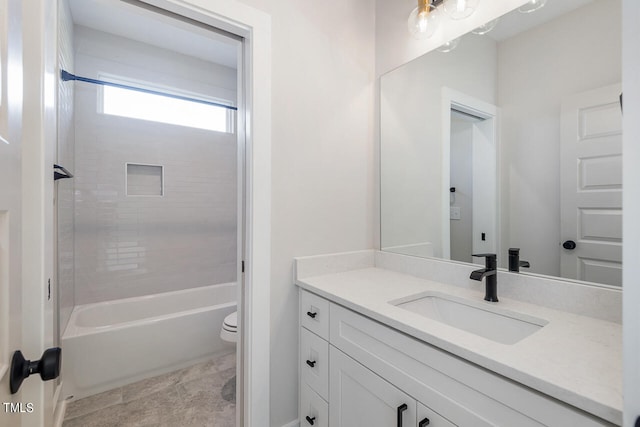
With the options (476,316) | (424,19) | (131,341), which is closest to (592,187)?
(476,316)

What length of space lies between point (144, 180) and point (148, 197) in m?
0.16

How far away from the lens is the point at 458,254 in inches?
52.9

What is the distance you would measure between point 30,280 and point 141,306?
2.10 meters

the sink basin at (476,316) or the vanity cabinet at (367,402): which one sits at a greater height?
the sink basin at (476,316)

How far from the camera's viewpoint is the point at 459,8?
1269 mm

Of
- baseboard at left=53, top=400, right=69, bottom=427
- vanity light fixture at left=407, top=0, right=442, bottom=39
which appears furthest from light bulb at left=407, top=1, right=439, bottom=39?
baseboard at left=53, top=400, right=69, bottom=427

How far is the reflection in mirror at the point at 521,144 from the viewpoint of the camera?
3.10 ft

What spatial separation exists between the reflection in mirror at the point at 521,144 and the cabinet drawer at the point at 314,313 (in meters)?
0.60

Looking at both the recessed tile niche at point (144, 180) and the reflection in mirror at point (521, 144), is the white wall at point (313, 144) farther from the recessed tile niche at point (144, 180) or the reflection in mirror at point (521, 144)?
the recessed tile niche at point (144, 180)

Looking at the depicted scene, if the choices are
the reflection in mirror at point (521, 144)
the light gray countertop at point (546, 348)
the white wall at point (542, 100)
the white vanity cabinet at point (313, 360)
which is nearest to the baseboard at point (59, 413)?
the white vanity cabinet at point (313, 360)

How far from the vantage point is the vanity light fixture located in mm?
1357

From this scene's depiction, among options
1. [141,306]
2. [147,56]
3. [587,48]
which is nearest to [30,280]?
[587,48]

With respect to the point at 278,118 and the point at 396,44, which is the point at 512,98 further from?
the point at 278,118

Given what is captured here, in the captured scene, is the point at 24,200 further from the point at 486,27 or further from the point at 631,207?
the point at 486,27
